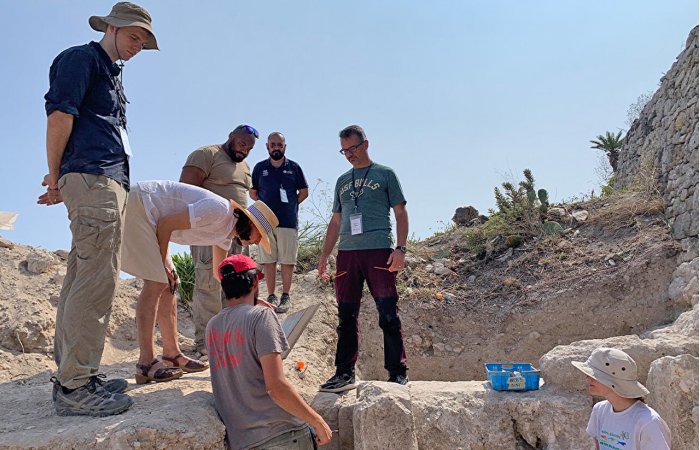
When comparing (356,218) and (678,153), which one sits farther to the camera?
(678,153)

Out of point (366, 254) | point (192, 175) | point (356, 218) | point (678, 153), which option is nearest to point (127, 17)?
point (192, 175)

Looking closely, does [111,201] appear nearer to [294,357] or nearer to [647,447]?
[294,357]

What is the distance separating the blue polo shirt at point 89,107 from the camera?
3.02 m

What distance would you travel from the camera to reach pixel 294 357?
5.15 m

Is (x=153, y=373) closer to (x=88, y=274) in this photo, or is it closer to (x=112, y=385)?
(x=112, y=385)

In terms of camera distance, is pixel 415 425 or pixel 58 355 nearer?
pixel 58 355

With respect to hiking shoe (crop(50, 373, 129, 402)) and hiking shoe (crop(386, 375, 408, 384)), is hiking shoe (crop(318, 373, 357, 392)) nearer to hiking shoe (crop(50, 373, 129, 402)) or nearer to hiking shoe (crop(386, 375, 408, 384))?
hiking shoe (crop(386, 375, 408, 384))

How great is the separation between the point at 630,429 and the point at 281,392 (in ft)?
5.76

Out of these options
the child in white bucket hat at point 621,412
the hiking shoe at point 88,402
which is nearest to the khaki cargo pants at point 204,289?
the hiking shoe at point 88,402

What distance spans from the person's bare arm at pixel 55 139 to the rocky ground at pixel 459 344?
1295 mm

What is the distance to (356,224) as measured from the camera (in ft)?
14.6

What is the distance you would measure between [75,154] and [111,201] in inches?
12.1

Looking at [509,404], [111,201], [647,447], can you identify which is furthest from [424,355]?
[111,201]

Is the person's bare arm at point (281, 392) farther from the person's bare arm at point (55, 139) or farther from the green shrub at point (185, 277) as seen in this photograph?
the green shrub at point (185, 277)
